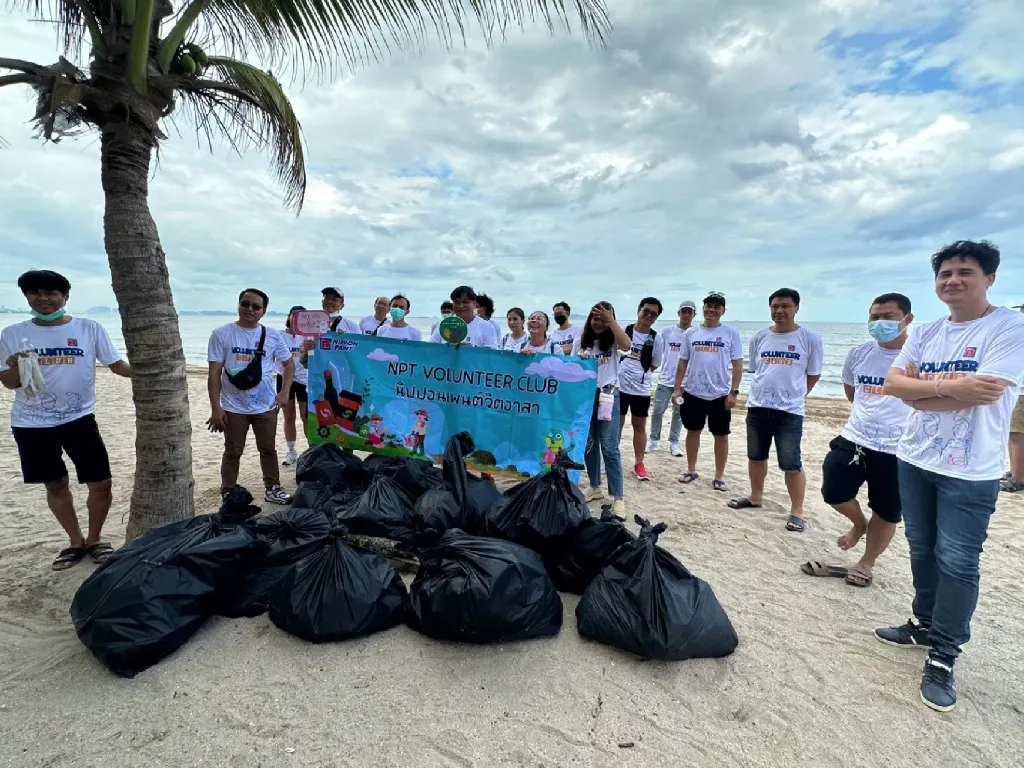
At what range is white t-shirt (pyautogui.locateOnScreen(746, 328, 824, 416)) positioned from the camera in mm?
4434

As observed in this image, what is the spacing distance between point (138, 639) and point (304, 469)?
2.28m

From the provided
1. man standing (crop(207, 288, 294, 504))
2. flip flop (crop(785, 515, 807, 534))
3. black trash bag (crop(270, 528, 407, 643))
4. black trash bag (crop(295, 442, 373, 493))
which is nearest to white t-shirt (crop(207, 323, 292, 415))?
man standing (crop(207, 288, 294, 504))

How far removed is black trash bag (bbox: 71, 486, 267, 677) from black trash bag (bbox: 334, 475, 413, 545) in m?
0.66

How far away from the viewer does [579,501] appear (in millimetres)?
3326

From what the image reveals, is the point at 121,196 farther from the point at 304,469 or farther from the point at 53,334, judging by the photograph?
the point at 304,469

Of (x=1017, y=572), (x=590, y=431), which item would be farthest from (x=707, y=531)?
(x=1017, y=572)

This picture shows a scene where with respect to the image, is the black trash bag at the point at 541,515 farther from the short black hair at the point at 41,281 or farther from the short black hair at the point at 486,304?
the short black hair at the point at 486,304

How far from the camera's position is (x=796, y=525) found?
4414mm

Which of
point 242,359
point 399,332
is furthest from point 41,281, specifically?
point 399,332

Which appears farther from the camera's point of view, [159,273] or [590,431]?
[590,431]

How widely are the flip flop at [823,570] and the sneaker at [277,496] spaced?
4.43 metres

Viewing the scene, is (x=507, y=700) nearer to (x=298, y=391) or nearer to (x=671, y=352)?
(x=298, y=391)

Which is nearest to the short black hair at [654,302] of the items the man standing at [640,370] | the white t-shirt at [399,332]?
the man standing at [640,370]

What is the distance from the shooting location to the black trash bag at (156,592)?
7.34ft
